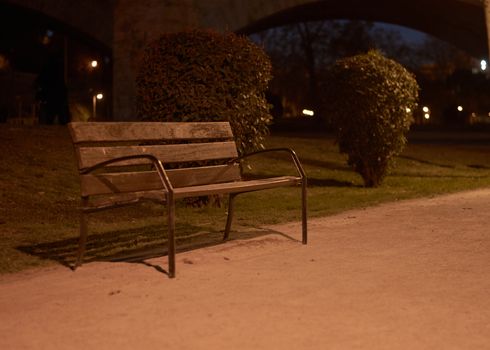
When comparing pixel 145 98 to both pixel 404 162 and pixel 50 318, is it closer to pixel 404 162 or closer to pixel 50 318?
pixel 50 318

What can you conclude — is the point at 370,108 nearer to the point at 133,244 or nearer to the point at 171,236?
the point at 133,244

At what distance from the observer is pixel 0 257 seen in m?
7.25

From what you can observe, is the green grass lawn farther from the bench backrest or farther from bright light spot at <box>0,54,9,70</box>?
bright light spot at <box>0,54,9,70</box>

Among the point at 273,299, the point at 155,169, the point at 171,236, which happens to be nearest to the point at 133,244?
the point at 155,169

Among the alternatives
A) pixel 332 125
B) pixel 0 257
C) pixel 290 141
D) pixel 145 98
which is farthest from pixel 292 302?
pixel 290 141

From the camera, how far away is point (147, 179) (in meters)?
7.38

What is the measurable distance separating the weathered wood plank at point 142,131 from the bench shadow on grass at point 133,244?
99cm

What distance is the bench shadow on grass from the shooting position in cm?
720

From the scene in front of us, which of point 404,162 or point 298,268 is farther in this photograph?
point 404,162

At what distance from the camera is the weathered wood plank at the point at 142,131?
22.8ft

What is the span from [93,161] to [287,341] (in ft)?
9.86

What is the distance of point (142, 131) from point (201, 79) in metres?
3.14

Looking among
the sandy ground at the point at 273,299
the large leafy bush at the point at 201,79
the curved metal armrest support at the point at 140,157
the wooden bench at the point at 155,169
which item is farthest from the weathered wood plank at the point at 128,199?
the large leafy bush at the point at 201,79

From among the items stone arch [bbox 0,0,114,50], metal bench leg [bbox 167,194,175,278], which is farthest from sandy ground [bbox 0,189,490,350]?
stone arch [bbox 0,0,114,50]
